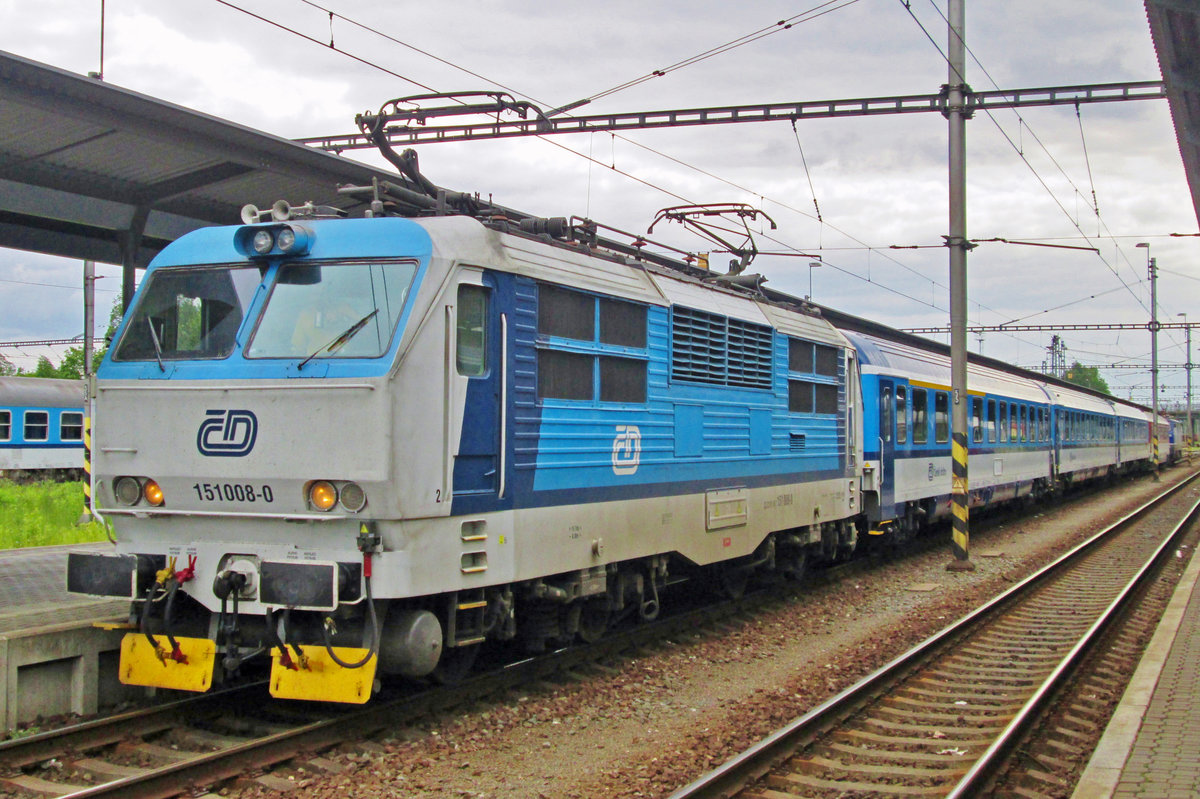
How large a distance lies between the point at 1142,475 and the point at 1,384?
48.2 meters

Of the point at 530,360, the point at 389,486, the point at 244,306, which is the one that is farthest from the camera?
the point at 530,360

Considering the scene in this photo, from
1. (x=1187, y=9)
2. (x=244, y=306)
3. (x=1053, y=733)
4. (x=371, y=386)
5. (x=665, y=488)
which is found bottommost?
(x=1053, y=733)

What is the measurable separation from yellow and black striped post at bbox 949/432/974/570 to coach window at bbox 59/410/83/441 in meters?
25.5

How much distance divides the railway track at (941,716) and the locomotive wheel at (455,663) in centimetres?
231

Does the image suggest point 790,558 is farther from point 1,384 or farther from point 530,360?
point 1,384

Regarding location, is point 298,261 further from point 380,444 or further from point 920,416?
point 920,416

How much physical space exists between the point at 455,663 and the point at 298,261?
311cm

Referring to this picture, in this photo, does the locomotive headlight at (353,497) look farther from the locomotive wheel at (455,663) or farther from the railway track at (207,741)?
the locomotive wheel at (455,663)

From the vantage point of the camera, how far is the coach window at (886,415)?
16256 millimetres

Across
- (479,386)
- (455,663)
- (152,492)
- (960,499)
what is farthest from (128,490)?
(960,499)

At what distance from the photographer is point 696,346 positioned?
33.0ft

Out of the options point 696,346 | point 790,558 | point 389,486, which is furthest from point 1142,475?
point 389,486

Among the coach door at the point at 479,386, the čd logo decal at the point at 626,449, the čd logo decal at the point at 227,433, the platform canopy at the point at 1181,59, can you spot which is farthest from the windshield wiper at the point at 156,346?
the platform canopy at the point at 1181,59

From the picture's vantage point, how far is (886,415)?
16.4 metres
